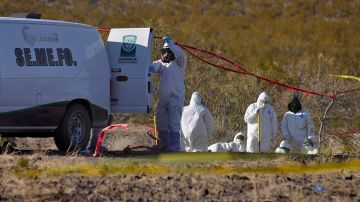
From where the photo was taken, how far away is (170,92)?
1702 cm

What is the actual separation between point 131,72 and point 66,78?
127cm

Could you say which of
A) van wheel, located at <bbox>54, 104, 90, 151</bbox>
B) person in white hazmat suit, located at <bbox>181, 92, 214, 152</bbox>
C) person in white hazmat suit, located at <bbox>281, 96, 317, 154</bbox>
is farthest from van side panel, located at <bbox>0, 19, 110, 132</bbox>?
person in white hazmat suit, located at <bbox>281, 96, 317, 154</bbox>

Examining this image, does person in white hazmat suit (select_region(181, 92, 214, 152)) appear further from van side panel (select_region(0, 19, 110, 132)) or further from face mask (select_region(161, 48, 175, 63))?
van side panel (select_region(0, 19, 110, 132))

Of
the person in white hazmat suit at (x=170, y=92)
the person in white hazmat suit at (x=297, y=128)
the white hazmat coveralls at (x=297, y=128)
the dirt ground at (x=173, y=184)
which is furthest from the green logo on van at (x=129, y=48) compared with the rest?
the white hazmat coveralls at (x=297, y=128)

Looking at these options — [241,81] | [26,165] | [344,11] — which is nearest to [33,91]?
[26,165]

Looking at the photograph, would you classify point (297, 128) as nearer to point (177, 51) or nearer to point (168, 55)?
point (168, 55)

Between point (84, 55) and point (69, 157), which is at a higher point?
point (84, 55)

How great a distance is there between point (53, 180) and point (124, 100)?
5.14m

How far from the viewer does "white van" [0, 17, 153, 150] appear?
14875 mm

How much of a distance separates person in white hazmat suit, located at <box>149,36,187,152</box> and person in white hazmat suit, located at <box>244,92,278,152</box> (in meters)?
2.77

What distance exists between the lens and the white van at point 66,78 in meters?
14.9

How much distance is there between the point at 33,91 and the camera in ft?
49.5

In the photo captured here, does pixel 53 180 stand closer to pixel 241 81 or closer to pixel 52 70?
pixel 52 70

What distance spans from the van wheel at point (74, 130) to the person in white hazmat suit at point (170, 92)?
1339mm
